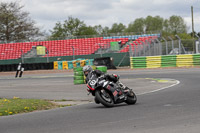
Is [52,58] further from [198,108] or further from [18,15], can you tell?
[198,108]

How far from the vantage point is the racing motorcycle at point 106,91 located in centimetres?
1096

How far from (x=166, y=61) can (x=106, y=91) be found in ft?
77.0

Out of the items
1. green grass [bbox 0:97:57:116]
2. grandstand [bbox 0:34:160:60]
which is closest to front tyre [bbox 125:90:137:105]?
green grass [bbox 0:97:57:116]

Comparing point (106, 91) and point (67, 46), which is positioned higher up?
point (67, 46)

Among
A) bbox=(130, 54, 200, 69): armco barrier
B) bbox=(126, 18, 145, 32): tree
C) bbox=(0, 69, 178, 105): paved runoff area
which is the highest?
bbox=(126, 18, 145, 32): tree

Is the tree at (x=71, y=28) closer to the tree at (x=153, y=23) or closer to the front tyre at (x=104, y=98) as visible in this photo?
the tree at (x=153, y=23)

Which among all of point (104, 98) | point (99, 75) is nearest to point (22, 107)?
point (99, 75)

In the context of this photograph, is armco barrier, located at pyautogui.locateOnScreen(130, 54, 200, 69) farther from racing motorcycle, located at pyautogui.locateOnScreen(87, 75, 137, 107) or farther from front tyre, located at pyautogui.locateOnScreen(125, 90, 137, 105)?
racing motorcycle, located at pyautogui.locateOnScreen(87, 75, 137, 107)

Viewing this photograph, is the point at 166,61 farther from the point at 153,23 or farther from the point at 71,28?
the point at 153,23

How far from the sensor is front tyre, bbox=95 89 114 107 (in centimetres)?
1092

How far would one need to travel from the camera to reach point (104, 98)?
11.0 metres

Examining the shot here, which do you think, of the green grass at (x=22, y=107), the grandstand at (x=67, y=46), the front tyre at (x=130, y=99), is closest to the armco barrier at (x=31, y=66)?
the grandstand at (x=67, y=46)

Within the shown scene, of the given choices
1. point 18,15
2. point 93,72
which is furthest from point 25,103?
point 18,15

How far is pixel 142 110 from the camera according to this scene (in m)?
9.77
